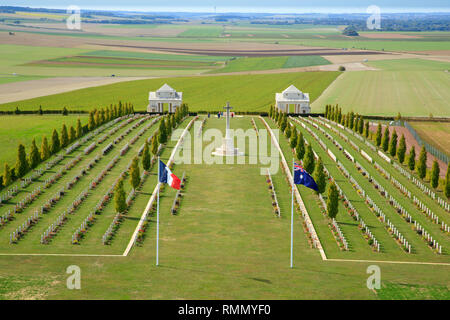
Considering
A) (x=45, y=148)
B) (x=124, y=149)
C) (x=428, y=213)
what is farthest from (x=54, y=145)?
(x=428, y=213)

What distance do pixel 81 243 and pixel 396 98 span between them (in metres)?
110

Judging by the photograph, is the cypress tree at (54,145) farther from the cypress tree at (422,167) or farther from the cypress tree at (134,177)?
the cypress tree at (422,167)

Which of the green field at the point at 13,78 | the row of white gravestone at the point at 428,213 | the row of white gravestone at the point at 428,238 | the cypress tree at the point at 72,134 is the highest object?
the green field at the point at 13,78

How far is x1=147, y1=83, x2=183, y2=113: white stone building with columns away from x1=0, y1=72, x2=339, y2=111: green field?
7.46 metres

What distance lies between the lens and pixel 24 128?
9931cm

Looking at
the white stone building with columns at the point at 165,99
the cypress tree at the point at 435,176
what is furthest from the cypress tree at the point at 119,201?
the white stone building with columns at the point at 165,99

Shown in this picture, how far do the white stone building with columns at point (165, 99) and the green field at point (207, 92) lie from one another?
7.46 metres

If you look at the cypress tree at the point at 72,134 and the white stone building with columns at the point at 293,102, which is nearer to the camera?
the cypress tree at the point at 72,134

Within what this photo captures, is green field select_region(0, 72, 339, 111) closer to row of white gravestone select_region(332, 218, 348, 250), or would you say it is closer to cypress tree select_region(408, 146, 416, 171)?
cypress tree select_region(408, 146, 416, 171)

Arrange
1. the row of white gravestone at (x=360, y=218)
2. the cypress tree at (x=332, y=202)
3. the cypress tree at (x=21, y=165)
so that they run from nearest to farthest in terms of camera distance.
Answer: the row of white gravestone at (x=360, y=218) < the cypress tree at (x=332, y=202) < the cypress tree at (x=21, y=165)

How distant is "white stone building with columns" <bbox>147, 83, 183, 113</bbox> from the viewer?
121 metres

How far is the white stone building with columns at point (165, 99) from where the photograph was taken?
121 metres

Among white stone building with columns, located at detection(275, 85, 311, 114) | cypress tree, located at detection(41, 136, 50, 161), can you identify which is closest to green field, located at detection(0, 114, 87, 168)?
cypress tree, located at detection(41, 136, 50, 161)
